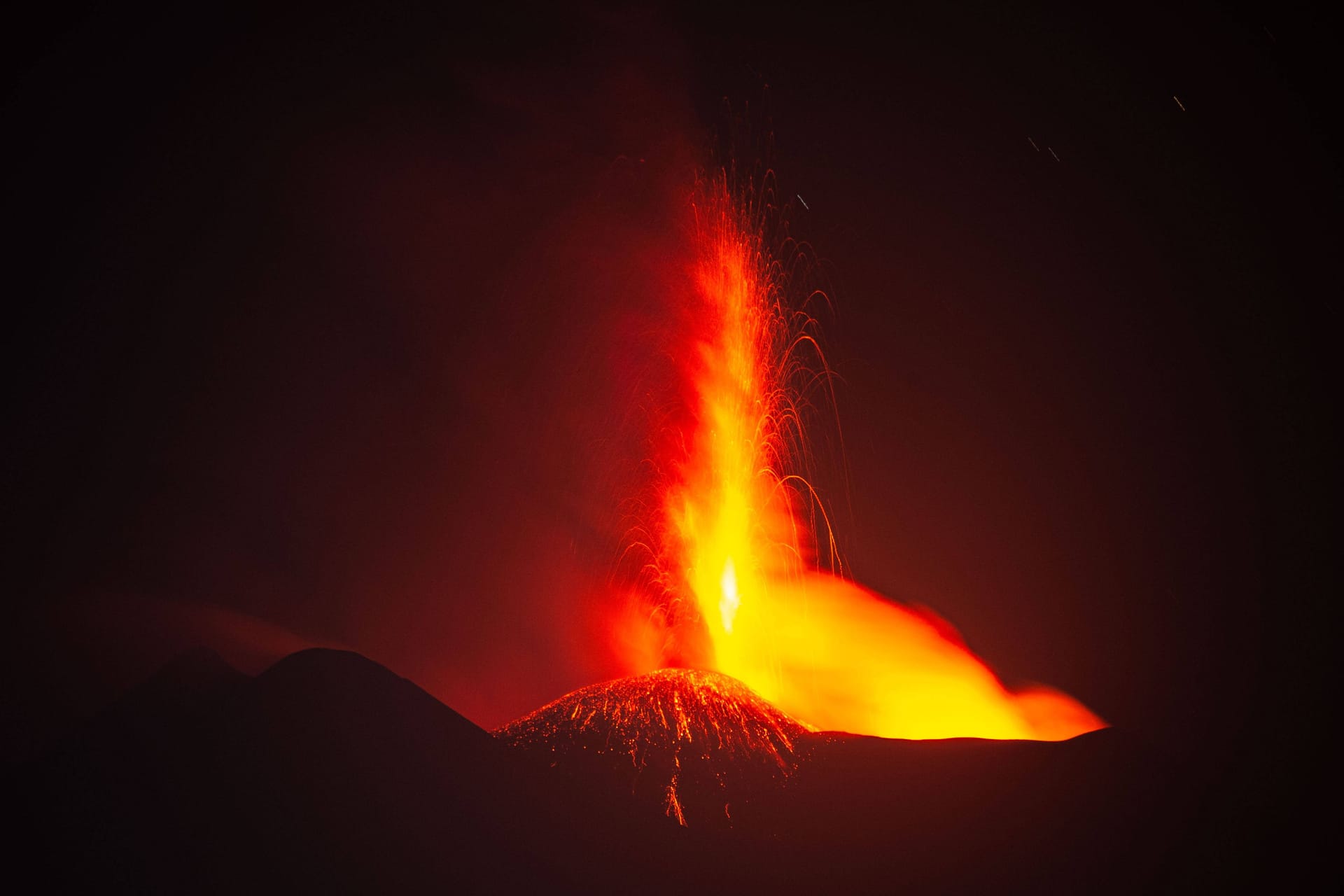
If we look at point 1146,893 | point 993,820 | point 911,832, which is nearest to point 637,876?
point 911,832

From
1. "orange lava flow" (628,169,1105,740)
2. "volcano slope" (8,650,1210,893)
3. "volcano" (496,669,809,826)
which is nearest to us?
"volcano slope" (8,650,1210,893)

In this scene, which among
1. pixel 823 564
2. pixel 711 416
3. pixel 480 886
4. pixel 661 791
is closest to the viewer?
pixel 480 886

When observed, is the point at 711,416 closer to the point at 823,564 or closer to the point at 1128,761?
the point at 823,564

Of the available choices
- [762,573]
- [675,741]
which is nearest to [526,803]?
[675,741]

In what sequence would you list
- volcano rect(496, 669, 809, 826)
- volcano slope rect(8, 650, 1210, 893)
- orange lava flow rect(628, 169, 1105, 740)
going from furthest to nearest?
orange lava flow rect(628, 169, 1105, 740) < volcano rect(496, 669, 809, 826) < volcano slope rect(8, 650, 1210, 893)

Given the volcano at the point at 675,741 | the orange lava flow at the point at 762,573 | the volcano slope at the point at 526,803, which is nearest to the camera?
the volcano slope at the point at 526,803
